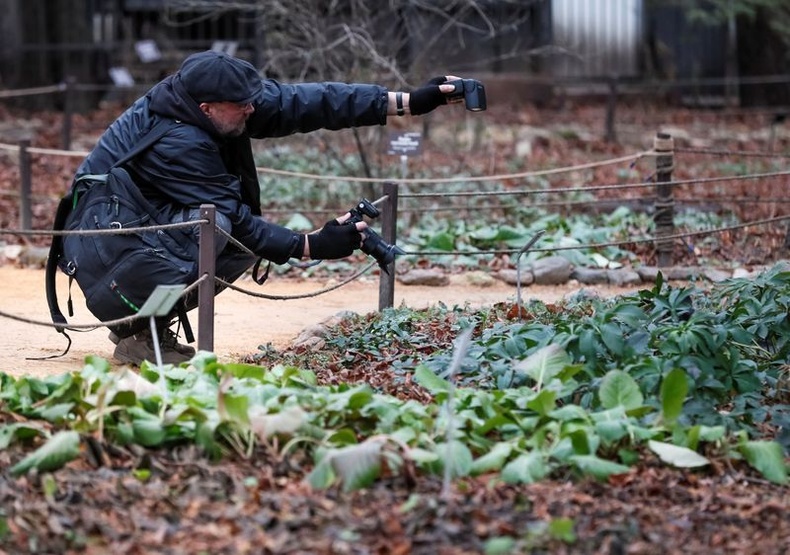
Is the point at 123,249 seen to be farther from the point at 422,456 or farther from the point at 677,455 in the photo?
the point at 677,455

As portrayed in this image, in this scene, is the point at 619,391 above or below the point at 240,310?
above

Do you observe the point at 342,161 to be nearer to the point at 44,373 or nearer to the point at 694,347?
the point at 44,373

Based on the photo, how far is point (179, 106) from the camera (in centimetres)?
646

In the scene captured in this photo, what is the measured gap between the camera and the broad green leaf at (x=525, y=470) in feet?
14.9

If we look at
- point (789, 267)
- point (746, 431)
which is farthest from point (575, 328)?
point (789, 267)

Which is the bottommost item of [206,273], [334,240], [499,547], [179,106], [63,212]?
[499,547]

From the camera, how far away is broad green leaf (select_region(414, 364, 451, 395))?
5.35 m

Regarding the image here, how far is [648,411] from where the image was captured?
5.04m

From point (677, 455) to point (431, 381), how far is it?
3.56 ft

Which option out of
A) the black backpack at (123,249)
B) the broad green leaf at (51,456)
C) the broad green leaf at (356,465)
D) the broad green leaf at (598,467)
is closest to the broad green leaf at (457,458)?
the broad green leaf at (356,465)

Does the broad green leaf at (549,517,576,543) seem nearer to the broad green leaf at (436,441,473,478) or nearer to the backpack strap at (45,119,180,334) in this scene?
the broad green leaf at (436,441,473,478)

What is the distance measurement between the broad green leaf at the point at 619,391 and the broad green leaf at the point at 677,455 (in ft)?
0.79

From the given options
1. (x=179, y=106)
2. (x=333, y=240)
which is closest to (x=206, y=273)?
(x=333, y=240)

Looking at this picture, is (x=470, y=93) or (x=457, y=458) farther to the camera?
(x=470, y=93)
